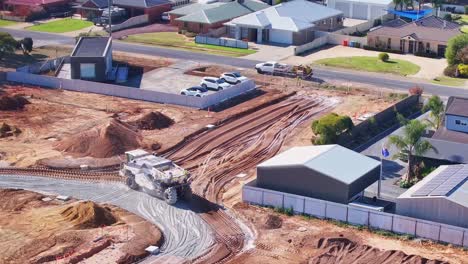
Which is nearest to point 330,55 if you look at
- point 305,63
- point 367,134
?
point 305,63

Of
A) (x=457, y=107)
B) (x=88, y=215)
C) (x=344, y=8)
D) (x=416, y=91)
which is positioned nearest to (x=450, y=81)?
(x=416, y=91)

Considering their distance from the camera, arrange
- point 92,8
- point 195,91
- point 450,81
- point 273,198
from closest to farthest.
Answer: point 273,198 → point 195,91 → point 450,81 → point 92,8

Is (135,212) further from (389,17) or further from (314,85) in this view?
(389,17)

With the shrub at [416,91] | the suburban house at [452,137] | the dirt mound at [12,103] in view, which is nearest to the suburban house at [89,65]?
the dirt mound at [12,103]

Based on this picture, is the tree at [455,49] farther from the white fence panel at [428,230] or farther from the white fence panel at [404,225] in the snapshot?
the white fence panel at [428,230]

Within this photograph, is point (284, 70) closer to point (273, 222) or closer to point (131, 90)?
point (131, 90)

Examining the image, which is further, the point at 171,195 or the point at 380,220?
the point at 171,195

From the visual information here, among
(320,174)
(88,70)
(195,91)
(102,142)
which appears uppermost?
(88,70)
